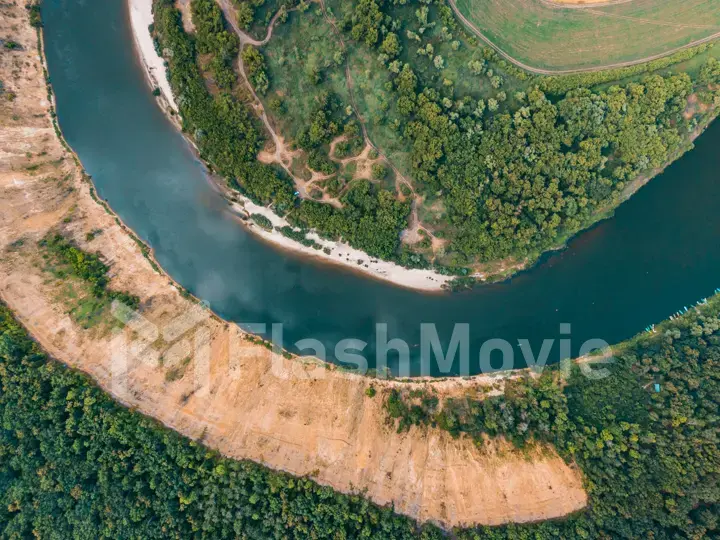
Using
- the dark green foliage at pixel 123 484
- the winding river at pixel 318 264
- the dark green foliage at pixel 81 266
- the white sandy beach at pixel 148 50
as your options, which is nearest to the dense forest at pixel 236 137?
the white sandy beach at pixel 148 50

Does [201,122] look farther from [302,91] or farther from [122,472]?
[122,472]

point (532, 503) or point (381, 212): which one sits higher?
point (381, 212)

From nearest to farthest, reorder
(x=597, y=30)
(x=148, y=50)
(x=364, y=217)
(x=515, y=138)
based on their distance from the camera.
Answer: (x=515, y=138) → (x=364, y=217) → (x=597, y=30) → (x=148, y=50)

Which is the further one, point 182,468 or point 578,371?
point 578,371

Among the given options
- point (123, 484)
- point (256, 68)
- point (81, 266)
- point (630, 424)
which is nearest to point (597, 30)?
point (256, 68)

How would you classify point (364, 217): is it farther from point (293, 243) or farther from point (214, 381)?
point (214, 381)

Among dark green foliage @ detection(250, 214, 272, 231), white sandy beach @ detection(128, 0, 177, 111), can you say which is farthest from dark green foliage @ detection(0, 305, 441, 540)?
white sandy beach @ detection(128, 0, 177, 111)

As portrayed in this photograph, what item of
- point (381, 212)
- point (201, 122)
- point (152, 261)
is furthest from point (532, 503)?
point (201, 122)

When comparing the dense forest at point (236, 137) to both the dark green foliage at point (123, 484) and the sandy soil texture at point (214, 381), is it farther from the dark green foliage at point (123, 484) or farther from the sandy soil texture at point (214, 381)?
the dark green foliage at point (123, 484)
